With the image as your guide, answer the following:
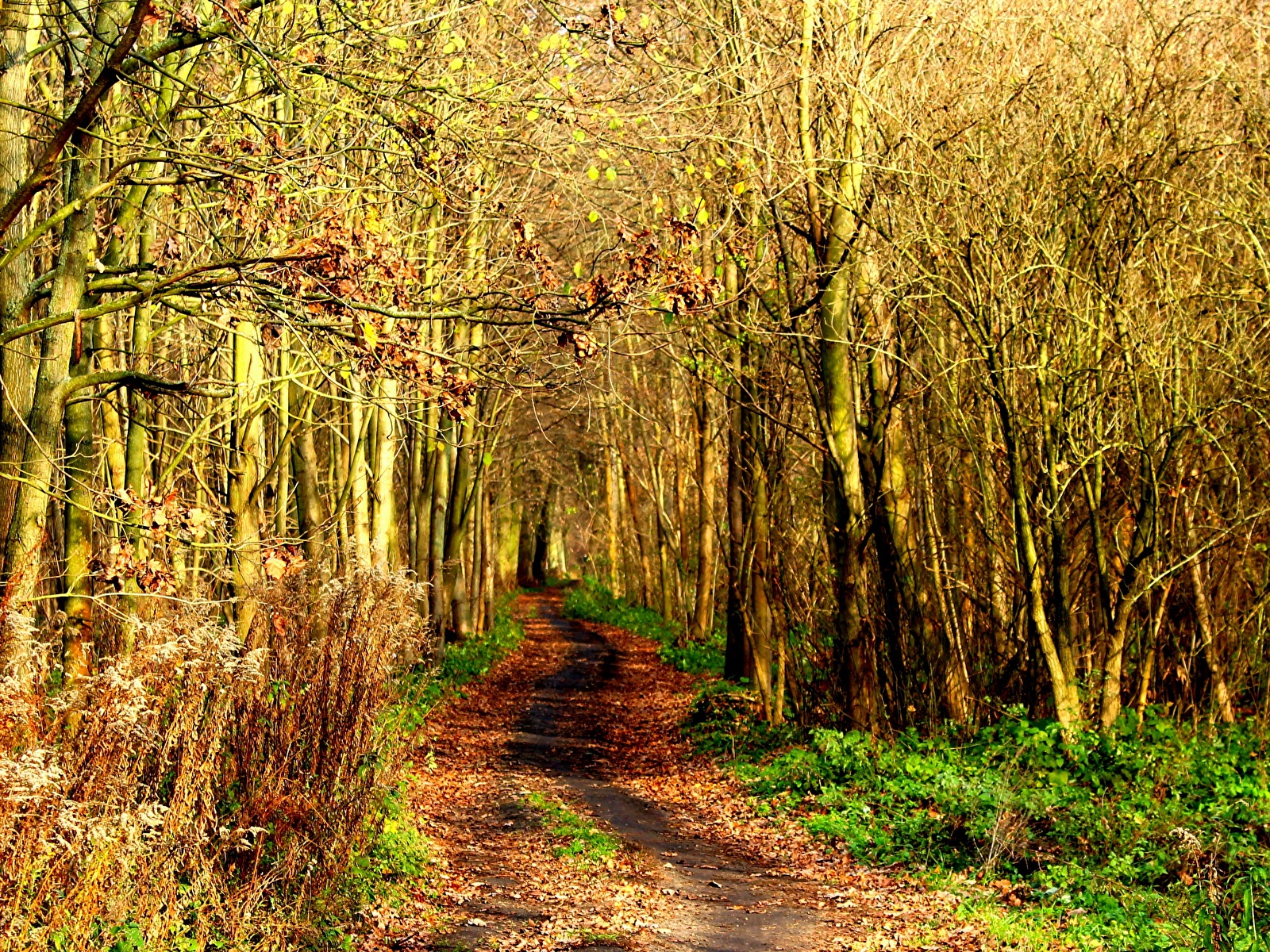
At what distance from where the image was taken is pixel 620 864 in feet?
30.8

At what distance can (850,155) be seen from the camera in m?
12.0

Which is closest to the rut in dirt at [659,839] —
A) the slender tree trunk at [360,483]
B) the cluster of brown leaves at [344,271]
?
the slender tree trunk at [360,483]

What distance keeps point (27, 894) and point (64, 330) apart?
419cm

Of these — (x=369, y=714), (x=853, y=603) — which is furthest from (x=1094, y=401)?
(x=369, y=714)

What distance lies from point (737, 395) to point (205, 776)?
10993 mm

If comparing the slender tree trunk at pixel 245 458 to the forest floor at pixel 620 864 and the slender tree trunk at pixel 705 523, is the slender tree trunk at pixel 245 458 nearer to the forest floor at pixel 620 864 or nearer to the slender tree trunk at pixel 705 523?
A: the forest floor at pixel 620 864

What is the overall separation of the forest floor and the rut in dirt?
0.08ft

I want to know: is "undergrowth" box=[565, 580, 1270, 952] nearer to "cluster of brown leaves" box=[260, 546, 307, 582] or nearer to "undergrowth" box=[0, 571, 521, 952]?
"undergrowth" box=[0, 571, 521, 952]

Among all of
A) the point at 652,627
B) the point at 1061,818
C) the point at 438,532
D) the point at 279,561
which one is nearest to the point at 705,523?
the point at 438,532

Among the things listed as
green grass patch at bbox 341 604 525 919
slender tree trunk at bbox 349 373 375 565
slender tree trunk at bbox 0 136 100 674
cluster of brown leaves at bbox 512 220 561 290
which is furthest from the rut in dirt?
slender tree trunk at bbox 0 136 100 674

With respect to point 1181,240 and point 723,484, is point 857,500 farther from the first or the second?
point 723,484

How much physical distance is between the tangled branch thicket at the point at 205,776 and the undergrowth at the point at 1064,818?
13.2 ft

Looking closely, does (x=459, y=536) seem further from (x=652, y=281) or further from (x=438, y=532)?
(x=652, y=281)

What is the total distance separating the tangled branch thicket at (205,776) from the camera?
488 cm
